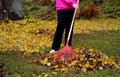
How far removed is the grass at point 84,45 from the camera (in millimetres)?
7184

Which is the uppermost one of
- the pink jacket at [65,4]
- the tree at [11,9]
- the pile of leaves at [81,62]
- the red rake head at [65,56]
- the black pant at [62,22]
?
the pink jacket at [65,4]

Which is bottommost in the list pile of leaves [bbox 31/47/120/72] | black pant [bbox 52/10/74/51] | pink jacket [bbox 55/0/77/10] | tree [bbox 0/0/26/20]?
tree [bbox 0/0/26/20]

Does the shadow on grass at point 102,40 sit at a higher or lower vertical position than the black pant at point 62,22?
lower

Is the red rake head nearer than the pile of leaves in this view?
No

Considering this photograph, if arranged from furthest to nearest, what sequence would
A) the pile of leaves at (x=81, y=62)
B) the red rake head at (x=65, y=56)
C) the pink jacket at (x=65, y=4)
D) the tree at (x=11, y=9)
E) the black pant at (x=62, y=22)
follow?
1. the tree at (x=11, y=9)
2. the black pant at (x=62, y=22)
3. the pink jacket at (x=65, y=4)
4. the red rake head at (x=65, y=56)
5. the pile of leaves at (x=81, y=62)

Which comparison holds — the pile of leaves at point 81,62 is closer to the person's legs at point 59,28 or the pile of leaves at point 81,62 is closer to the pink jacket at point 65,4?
the person's legs at point 59,28

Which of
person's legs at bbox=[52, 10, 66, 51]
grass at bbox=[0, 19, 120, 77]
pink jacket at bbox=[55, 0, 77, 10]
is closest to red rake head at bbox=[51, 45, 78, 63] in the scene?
grass at bbox=[0, 19, 120, 77]

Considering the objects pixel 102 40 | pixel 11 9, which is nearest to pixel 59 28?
pixel 102 40

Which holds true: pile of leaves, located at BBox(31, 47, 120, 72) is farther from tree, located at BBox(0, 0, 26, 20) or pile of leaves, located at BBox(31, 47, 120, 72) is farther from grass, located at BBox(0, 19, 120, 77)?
tree, located at BBox(0, 0, 26, 20)

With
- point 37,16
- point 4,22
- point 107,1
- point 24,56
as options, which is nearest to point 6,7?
point 4,22

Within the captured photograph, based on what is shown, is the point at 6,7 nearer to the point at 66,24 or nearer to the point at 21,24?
the point at 21,24

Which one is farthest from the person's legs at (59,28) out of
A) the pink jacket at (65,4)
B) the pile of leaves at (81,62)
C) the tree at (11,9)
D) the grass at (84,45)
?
the tree at (11,9)

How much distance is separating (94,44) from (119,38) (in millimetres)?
1884

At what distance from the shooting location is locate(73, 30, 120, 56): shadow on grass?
10.3 m
